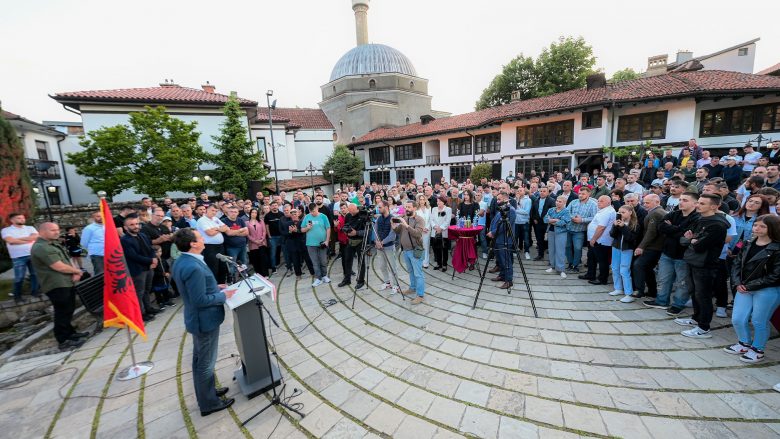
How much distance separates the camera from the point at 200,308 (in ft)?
11.0

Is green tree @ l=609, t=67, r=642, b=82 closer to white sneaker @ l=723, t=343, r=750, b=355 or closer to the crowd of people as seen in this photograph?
the crowd of people

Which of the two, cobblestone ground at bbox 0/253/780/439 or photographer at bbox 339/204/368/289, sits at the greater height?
photographer at bbox 339/204/368/289

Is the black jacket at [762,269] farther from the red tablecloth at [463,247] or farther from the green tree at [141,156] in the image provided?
the green tree at [141,156]

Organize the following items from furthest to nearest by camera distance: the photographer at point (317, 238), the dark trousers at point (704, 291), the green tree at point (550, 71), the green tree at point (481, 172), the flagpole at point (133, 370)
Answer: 1. the green tree at point (550, 71)
2. the green tree at point (481, 172)
3. the photographer at point (317, 238)
4. the dark trousers at point (704, 291)
5. the flagpole at point (133, 370)

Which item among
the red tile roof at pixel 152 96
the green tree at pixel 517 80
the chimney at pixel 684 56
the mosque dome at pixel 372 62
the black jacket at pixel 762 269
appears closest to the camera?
the black jacket at pixel 762 269

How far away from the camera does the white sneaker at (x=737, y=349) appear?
410 cm

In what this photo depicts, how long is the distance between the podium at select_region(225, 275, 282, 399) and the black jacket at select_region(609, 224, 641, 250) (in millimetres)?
6554

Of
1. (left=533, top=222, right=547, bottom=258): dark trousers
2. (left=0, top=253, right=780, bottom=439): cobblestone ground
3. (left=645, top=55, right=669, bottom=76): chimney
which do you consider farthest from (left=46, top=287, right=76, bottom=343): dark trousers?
(left=645, top=55, right=669, bottom=76): chimney

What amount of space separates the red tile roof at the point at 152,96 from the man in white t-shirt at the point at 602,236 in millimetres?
23901

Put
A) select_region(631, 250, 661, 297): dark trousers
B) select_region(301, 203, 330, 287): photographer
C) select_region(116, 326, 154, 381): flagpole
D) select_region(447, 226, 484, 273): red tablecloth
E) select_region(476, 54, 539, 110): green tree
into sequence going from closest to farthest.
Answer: select_region(116, 326, 154, 381): flagpole, select_region(631, 250, 661, 297): dark trousers, select_region(301, 203, 330, 287): photographer, select_region(447, 226, 484, 273): red tablecloth, select_region(476, 54, 539, 110): green tree

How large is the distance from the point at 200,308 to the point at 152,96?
2428 centimetres

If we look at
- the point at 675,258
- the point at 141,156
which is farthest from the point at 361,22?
the point at 675,258

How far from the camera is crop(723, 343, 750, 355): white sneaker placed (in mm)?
4098

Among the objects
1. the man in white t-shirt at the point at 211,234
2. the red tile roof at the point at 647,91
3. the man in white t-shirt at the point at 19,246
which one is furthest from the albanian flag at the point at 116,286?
the red tile roof at the point at 647,91
